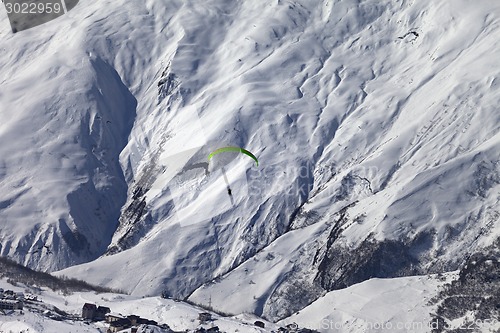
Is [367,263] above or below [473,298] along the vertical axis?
below

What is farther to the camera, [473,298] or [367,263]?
[367,263]

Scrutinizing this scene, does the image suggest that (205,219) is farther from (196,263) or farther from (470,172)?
(470,172)

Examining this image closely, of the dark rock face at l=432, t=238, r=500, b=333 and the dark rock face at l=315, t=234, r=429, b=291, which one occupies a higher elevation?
the dark rock face at l=432, t=238, r=500, b=333

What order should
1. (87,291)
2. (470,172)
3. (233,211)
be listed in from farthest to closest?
(233,211) < (470,172) < (87,291)

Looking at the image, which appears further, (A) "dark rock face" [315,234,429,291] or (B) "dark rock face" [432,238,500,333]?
(A) "dark rock face" [315,234,429,291]

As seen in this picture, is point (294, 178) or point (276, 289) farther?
point (294, 178)

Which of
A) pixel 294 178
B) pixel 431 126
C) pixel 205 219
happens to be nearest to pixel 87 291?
pixel 205 219

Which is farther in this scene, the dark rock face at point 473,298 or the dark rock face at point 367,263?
the dark rock face at point 367,263

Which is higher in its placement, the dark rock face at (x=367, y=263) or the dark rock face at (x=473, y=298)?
the dark rock face at (x=473, y=298)
